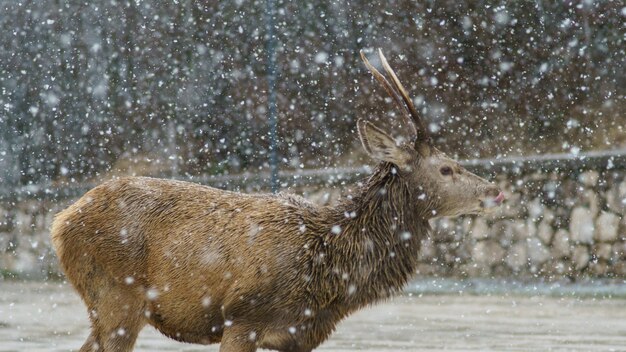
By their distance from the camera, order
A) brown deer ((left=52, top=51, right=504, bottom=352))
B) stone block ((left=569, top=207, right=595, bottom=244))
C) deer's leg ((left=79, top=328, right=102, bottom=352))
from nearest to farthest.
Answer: brown deer ((left=52, top=51, right=504, bottom=352)), deer's leg ((left=79, top=328, right=102, bottom=352)), stone block ((left=569, top=207, right=595, bottom=244))

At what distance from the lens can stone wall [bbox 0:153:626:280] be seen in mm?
13898

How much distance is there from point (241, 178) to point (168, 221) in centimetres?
941

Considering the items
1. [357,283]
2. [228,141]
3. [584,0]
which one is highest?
[584,0]

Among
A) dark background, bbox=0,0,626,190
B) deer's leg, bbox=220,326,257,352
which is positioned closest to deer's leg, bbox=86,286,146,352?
deer's leg, bbox=220,326,257,352

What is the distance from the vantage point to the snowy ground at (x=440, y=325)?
31.0ft

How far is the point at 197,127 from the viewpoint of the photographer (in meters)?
19.7

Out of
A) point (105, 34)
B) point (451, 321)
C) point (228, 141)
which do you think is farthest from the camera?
point (105, 34)

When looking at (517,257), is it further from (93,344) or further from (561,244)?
(93,344)

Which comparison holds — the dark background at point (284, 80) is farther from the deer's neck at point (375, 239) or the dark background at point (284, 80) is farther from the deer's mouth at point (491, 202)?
the deer's neck at point (375, 239)

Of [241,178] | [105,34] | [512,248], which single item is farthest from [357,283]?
[105,34]

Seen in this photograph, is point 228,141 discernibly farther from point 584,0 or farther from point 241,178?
point 584,0

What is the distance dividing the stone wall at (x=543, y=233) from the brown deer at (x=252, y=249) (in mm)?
7185

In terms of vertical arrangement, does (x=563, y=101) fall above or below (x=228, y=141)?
above

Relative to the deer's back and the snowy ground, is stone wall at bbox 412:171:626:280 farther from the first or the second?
the deer's back
